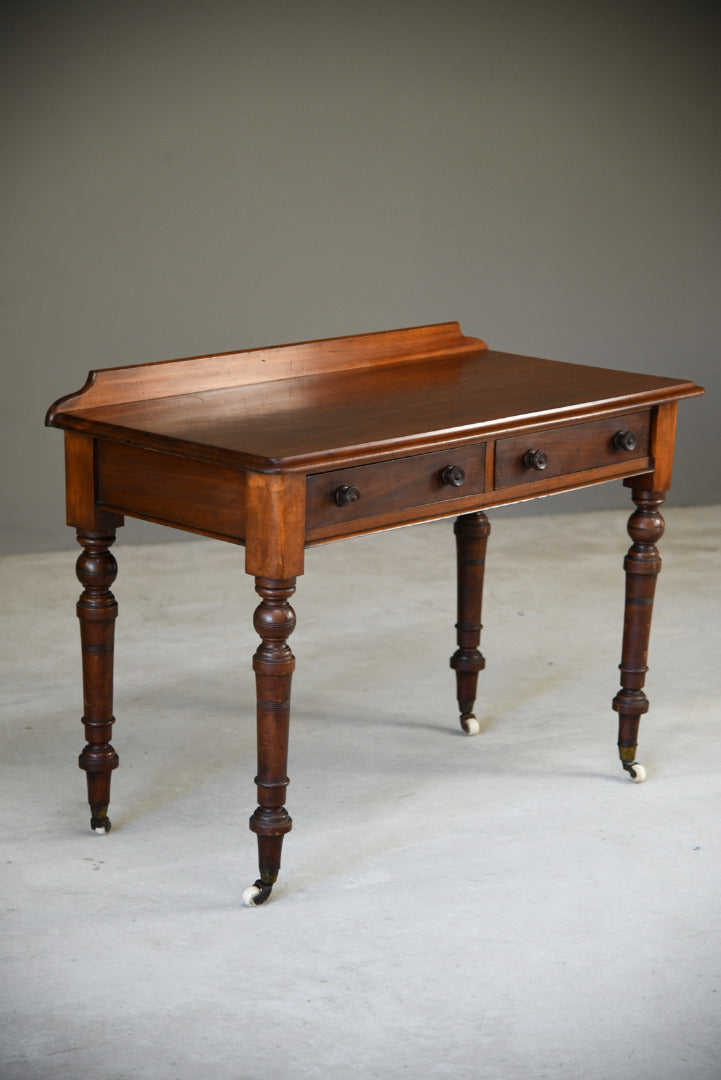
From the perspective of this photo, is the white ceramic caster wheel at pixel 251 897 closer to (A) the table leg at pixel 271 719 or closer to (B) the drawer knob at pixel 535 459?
(A) the table leg at pixel 271 719

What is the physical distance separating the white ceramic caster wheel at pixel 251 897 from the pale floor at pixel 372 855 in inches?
0.9

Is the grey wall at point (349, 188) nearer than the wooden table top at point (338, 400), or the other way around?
the wooden table top at point (338, 400)

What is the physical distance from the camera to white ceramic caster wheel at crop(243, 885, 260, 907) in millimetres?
2967

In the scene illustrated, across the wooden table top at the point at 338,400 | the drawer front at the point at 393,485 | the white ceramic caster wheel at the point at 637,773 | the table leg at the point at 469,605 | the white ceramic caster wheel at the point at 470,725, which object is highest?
the wooden table top at the point at 338,400

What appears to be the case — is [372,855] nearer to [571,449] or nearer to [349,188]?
[571,449]

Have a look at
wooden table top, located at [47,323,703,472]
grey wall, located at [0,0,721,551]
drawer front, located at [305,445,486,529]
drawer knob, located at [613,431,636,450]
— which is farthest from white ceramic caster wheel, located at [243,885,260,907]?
grey wall, located at [0,0,721,551]

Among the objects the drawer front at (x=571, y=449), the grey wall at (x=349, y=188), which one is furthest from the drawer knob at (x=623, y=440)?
the grey wall at (x=349, y=188)

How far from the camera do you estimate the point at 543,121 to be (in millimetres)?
6133

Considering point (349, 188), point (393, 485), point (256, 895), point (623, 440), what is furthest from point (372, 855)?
point (349, 188)

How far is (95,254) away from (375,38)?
4.58ft

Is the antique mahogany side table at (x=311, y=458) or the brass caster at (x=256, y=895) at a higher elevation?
the antique mahogany side table at (x=311, y=458)

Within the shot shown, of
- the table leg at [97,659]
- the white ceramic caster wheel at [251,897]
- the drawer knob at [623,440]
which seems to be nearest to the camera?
the white ceramic caster wheel at [251,897]

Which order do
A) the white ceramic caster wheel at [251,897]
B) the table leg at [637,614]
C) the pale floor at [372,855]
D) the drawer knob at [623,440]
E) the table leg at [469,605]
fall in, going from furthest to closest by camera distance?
the table leg at [469,605] → the table leg at [637,614] → the drawer knob at [623,440] → the white ceramic caster wheel at [251,897] → the pale floor at [372,855]

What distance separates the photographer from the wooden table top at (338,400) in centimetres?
283
